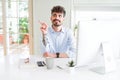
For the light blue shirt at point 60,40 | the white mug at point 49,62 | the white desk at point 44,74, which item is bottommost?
the white desk at point 44,74

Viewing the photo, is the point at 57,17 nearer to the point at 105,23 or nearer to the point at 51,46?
the point at 51,46

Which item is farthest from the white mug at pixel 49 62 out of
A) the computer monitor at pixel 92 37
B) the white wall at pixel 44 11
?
the white wall at pixel 44 11

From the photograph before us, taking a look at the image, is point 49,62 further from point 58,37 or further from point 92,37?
point 58,37

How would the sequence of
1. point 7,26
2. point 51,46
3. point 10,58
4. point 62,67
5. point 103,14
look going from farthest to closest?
point 7,26 < point 103,14 < point 51,46 < point 10,58 < point 62,67

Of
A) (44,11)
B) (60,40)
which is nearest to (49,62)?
(60,40)

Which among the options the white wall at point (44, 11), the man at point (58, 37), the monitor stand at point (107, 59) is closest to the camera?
the monitor stand at point (107, 59)

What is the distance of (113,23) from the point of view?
170 cm

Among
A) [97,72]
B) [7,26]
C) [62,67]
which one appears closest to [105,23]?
[97,72]

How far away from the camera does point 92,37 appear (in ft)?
5.27

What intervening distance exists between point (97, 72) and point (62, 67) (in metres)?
0.31

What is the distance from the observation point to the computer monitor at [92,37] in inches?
62.2

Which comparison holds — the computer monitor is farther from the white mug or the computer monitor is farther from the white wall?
the white wall

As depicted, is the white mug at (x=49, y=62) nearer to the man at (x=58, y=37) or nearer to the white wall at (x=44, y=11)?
the man at (x=58, y=37)

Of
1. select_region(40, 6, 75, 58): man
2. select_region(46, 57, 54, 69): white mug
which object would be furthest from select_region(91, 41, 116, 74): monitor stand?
select_region(40, 6, 75, 58): man
